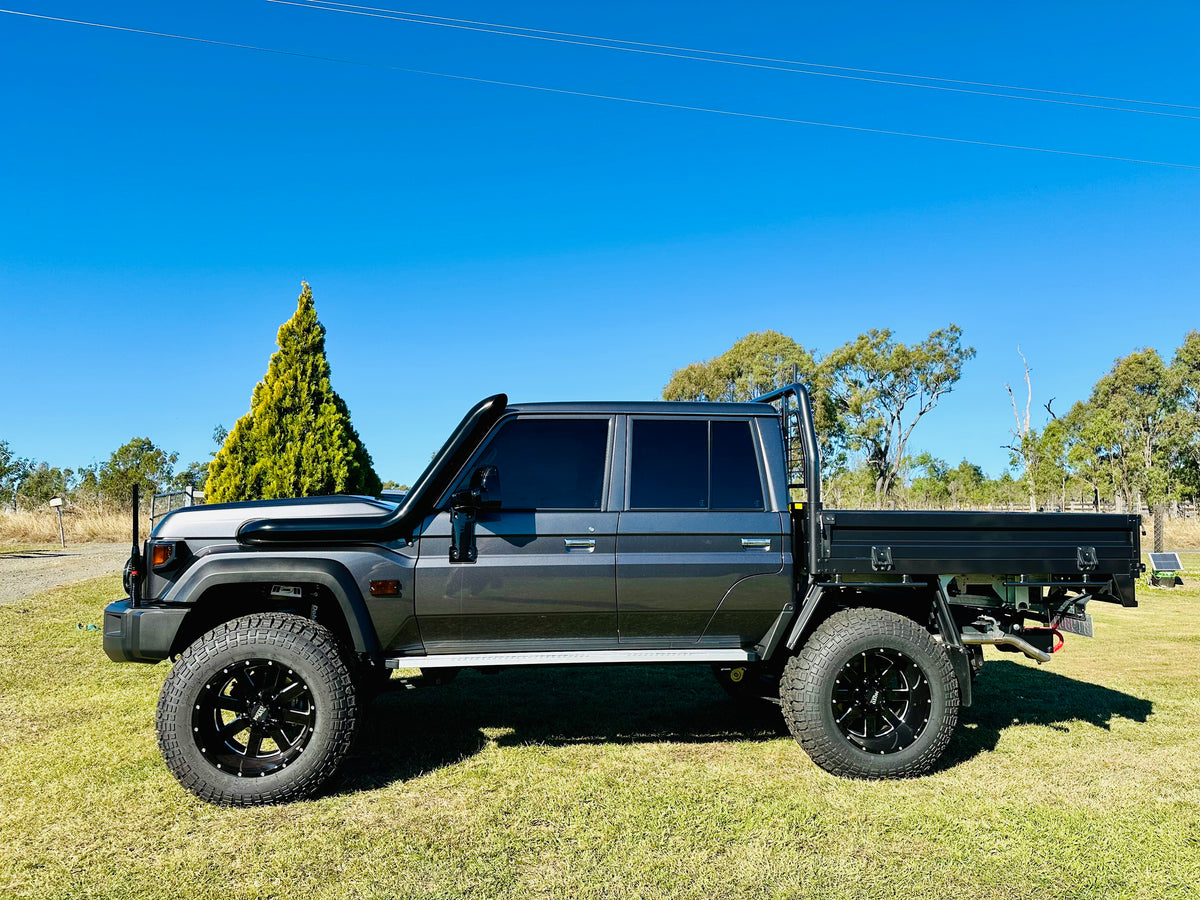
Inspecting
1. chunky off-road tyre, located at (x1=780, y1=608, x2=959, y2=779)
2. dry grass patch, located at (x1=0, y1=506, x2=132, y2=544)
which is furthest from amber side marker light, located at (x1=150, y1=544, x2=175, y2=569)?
dry grass patch, located at (x1=0, y1=506, x2=132, y2=544)

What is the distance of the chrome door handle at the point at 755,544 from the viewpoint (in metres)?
4.59

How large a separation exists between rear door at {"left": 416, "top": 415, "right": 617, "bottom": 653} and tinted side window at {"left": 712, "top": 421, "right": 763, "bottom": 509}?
63cm

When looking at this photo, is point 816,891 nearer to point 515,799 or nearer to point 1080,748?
point 515,799

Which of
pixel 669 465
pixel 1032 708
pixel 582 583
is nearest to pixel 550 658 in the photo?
pixel 582 583

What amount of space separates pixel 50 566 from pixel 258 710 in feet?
43.5

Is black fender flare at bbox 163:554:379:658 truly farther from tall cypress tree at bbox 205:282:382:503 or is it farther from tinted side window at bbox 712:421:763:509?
tall cypress tree at bbox 205:282:382:503

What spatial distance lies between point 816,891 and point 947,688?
1833 mm

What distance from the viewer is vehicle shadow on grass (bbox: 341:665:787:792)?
4.89 meters

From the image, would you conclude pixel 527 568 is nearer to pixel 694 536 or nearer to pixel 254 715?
pixel 694 536

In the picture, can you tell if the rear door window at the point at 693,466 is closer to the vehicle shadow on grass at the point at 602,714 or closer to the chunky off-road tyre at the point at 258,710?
the vehicle shadow on grass at the point at 602,714

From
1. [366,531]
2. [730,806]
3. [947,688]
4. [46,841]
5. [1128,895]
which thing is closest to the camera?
[1128,895]

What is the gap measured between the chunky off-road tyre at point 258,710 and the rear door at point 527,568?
573 mm

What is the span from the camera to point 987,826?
150 inches

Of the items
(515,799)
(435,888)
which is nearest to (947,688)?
(515,799)
